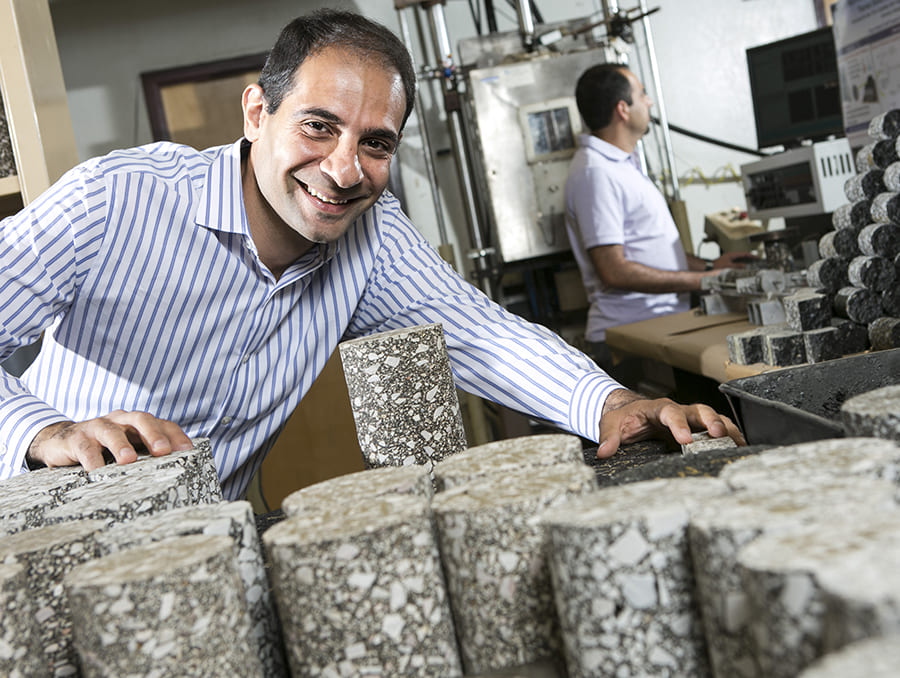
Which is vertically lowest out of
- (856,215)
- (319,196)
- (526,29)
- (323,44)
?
(856,215)

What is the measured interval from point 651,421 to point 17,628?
0.88 metres

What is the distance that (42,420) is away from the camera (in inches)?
51.5

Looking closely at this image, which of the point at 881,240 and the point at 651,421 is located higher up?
the point at 881,240

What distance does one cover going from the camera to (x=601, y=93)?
358cm

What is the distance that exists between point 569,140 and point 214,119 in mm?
1928

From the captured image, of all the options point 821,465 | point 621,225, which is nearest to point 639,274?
point 621,225

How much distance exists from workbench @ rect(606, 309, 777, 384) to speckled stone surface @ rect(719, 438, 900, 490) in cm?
123

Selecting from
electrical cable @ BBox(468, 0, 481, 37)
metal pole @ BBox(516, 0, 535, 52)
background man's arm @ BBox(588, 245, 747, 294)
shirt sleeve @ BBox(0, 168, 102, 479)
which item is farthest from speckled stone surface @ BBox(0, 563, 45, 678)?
electrical cable @ BBox(468, 0, 481, 37)

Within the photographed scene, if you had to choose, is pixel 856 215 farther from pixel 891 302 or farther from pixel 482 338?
pixel 482 338

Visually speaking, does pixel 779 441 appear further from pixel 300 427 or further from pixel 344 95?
pixel 300 427

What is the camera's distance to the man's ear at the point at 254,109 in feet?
5.19

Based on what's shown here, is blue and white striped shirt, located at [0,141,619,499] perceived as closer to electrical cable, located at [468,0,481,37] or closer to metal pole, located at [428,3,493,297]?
metal pole, located at [428,3,493,297]

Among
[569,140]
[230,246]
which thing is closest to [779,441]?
[230,246]

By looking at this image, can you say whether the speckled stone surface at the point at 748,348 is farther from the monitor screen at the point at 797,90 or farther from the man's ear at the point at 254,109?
the monitor screen at the point at 797,90
